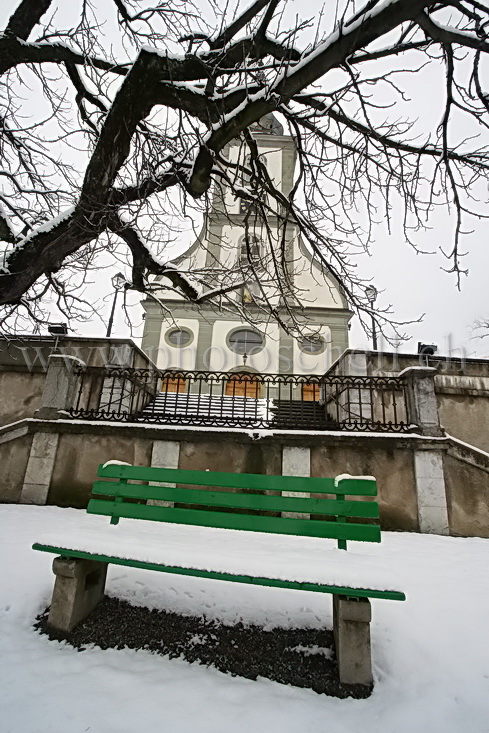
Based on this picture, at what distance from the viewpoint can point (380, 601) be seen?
3006mm

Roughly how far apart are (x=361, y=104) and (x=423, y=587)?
4922mm

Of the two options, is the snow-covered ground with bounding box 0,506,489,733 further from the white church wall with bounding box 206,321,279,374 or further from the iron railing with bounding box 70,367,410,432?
the white church wall with bounding box 206,321,279,374

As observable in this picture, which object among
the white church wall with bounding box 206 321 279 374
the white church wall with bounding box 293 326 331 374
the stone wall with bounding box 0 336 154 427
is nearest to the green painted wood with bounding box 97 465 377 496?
the stone wall with bounding box 0 336 154 427

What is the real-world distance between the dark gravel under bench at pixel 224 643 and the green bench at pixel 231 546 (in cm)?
12

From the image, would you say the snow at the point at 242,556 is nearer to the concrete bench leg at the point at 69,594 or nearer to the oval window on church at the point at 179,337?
the concrete bench leg at the point at 69,594

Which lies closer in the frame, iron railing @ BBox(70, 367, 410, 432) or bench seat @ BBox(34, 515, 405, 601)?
bench seat @ BBox(34, 515, 405, 601)

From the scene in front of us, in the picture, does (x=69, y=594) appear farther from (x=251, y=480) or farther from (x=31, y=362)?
(x=31, y=362)

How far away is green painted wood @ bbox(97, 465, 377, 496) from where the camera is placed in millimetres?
2832

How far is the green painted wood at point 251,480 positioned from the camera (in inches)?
111

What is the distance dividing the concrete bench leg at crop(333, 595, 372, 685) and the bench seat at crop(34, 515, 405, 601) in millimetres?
197

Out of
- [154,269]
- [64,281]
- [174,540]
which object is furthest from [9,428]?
[174,540]

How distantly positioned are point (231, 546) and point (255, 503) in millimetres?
366

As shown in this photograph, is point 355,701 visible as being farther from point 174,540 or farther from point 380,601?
point 174,540

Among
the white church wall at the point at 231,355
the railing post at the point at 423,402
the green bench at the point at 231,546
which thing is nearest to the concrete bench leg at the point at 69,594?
the green bench at the point at 231,546
